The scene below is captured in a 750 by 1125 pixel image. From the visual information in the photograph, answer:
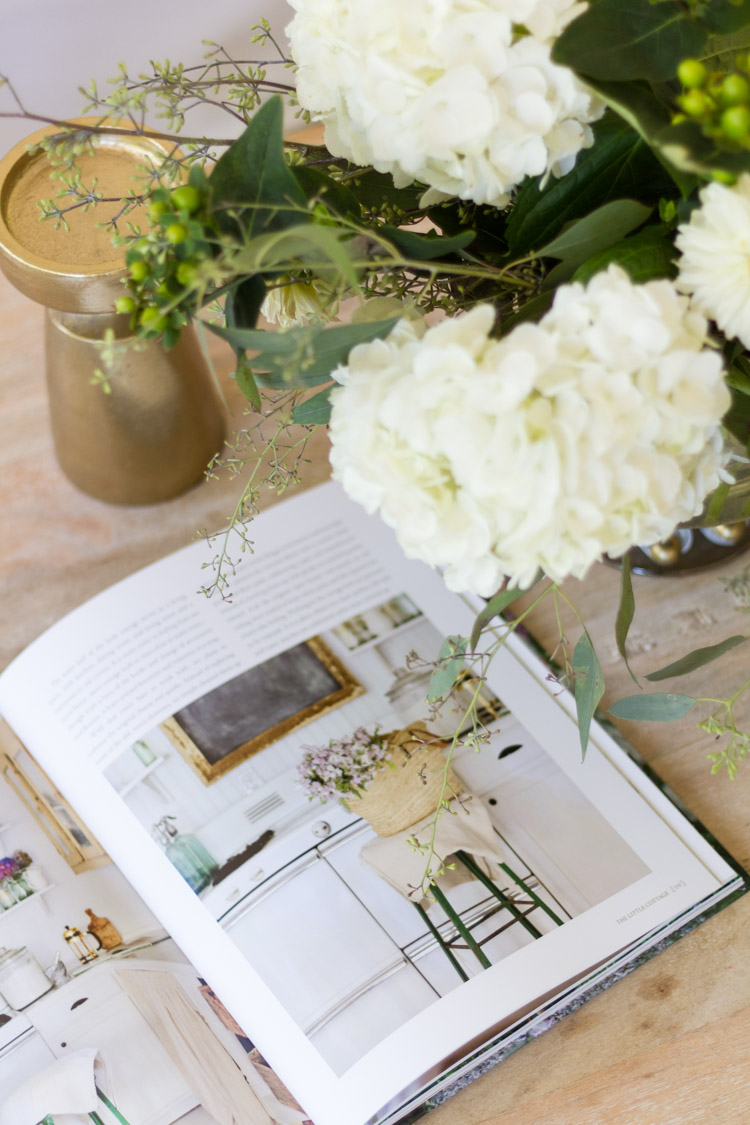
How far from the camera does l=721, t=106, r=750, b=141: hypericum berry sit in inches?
10.3

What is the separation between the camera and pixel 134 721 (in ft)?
1.91

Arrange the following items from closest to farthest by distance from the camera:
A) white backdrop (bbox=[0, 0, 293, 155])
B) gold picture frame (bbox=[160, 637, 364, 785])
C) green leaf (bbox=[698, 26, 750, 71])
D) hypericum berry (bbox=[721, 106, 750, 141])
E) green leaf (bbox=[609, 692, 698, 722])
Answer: hypericum berry (bbox=[721, 106, 750, 141]) → green leaf (bbox=[698, 26, 750, 71]) → green leaf (bbox=[609, 692, 698, 722]) → gold picture frame (bbox=[160, 637, 364, 785]) → white backdrop (bbox=[0, 0, 293, 155])

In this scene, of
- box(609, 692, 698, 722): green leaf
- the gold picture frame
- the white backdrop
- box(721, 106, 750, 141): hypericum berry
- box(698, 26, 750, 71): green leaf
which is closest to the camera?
box(721, 106, 750, 141): hypericum berry

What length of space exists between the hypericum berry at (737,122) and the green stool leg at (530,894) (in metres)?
0.40

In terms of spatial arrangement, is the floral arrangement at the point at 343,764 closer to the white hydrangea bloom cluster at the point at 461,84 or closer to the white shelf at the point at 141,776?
the white shelf at the point at 141,776

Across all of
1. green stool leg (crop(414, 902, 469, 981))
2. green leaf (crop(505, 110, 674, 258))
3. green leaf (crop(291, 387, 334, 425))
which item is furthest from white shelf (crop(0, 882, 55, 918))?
green leaf (crop(505, 110, 674, 258))

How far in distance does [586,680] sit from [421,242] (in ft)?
0.70

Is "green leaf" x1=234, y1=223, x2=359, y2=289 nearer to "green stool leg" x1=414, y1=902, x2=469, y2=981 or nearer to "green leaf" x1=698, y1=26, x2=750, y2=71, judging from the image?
"green leaf" x1=698, y1=26, x2=750, y2=71

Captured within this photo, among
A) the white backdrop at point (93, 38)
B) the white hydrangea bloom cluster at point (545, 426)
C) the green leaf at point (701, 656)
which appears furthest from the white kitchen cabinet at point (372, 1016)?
the white backdrop at point (93, 38)

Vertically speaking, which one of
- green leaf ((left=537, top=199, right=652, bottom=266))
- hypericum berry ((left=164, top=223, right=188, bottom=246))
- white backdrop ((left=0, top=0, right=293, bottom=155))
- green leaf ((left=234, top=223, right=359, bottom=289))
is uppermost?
white backdrop ((left=0, top=0, right=293, bottom=155))

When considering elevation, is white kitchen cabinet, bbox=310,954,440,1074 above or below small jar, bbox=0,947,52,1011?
below

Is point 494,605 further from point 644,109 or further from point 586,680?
point 644,109

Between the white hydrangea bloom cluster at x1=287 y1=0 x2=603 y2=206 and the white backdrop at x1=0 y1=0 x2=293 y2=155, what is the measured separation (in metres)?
0.55

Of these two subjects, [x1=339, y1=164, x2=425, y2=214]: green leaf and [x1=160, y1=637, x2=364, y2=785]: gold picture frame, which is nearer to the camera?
[x1=339, y1=164, x2=425, y2=214]: green leaf
